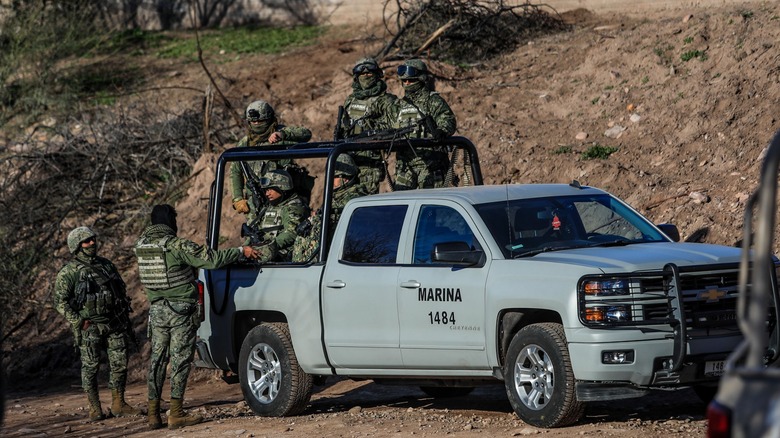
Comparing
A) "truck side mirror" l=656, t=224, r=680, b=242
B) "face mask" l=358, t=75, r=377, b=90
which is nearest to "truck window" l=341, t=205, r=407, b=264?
"truck side mirror" l=656, t=224, r=680, b=242

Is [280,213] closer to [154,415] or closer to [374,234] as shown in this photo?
[374,234]

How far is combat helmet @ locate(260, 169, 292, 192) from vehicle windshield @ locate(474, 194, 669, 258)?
2474 mm

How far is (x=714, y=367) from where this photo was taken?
27.7ft

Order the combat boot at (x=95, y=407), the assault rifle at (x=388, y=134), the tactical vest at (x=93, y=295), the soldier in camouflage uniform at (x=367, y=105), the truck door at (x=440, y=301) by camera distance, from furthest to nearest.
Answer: the soldier in camouflage uniform at (x=367, y=105) < the combat boot at (x=95, y=407) < the tactical vest at (x=93, y=295) < the assault rifle at (x=388, y=134) < the truck door at (x=440, y=301)

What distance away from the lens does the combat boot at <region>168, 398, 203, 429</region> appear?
10.7 m

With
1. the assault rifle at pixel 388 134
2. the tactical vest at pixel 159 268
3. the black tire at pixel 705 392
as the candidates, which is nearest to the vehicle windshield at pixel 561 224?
the black tire at pixel 705 392

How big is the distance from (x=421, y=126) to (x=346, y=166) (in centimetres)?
94

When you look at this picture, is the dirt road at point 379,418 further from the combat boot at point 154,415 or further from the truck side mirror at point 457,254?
the truck side mirror at point 457,254

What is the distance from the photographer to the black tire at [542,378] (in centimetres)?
850

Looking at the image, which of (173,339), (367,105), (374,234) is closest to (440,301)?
(374,234)

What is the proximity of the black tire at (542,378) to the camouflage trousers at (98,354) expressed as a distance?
4.42 metres

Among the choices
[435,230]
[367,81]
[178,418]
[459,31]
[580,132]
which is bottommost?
[178,418]

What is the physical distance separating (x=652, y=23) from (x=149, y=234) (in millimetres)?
10641

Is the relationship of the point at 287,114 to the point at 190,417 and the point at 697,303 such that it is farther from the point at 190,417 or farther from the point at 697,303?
the point at 697,303
